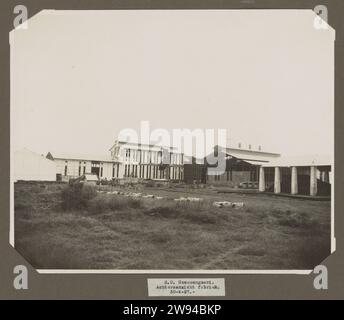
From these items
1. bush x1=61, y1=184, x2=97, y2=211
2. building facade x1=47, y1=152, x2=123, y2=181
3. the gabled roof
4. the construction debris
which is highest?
the gabled roof

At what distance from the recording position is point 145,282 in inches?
154

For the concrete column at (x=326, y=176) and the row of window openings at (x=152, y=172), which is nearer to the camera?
the concrete column at (x=326, y=176)

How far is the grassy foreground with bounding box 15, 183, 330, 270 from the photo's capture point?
3914 millimetres

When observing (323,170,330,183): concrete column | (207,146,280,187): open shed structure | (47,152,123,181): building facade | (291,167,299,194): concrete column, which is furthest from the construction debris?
(47,152,123,181): building facade

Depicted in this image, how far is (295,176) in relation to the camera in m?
3.98

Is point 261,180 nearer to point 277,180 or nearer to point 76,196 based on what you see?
point 277,180

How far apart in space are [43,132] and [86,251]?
1.28m

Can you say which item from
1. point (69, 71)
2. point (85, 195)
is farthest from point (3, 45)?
point (85, 195)

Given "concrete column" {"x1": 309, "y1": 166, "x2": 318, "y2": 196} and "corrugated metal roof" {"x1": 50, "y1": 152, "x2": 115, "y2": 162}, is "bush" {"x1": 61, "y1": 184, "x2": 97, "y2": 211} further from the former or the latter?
"concrete column" {"x1": 309, "y1": 166, "x2": 318, "y2": 196}

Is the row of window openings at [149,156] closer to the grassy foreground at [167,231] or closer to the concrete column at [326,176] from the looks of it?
the grassy foreground at [167,231]

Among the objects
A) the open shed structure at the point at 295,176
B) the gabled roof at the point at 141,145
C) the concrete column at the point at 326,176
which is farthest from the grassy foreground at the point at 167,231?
the gabled roof at the point at 141,145

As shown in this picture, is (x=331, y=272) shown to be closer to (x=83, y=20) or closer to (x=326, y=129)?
(x=326, y=129)

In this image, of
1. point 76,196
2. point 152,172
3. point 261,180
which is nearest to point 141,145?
point 152,172

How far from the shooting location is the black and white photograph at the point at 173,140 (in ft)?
12.9
